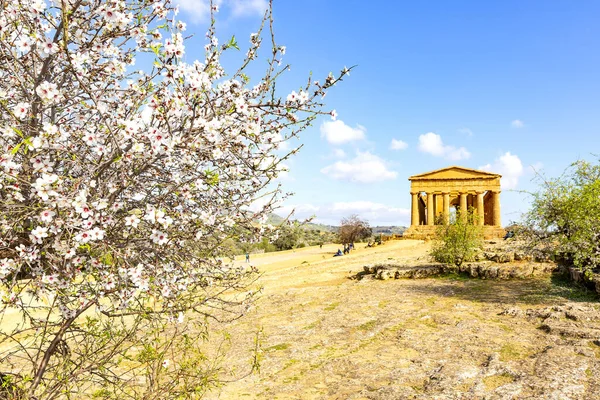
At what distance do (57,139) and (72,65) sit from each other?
2.30 ft

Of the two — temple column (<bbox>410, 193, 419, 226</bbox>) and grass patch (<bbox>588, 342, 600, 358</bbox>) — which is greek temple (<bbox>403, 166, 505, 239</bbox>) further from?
grass patch (<bbox>588, 342, 600, 358</bbox>)

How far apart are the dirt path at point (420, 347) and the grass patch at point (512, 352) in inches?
0.9

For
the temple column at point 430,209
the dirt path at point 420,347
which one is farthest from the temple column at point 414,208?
the dirt path at point 420,347

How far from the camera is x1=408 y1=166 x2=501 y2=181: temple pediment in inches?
2092

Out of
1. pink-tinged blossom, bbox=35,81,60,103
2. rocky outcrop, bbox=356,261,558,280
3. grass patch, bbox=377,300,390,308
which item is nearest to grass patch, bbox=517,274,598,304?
rocky outcrop, bbox=356,261,558,280

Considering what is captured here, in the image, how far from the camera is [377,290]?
18.3 m

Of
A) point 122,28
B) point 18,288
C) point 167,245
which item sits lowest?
point 18,288

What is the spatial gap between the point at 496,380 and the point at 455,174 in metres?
49.6

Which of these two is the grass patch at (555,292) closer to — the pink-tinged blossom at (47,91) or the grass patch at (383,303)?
the grass patch at (383,303)

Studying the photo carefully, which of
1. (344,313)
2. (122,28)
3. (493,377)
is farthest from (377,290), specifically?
(122,28)

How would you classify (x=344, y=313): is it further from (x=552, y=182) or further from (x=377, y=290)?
(x=552, y=182)

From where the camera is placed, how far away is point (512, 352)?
898 cm

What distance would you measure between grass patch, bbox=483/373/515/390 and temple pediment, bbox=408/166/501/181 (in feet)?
159

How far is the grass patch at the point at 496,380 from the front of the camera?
7214 mm
